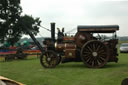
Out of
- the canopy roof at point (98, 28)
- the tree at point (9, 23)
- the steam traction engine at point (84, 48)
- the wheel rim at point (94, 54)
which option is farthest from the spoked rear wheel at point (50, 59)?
the tree at point (9, 23)

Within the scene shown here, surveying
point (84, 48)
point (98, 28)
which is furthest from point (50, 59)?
point (98, 28)

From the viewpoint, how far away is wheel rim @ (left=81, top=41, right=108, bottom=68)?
13719 mm

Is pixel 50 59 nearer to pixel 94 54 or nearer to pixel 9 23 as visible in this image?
pixel 94 54

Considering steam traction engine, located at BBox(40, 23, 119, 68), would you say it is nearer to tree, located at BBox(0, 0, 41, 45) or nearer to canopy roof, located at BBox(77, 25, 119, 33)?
canopy roof, located at BBox(77, 25, 119, 33)

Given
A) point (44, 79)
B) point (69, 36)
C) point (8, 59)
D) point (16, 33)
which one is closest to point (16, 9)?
point (16, 33)

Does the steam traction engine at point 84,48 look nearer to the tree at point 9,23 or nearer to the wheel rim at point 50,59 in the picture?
the wheel rim at point 50,59

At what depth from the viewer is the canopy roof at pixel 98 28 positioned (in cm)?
1369

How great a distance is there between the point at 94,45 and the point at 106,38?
121cm

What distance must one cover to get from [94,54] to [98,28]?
1635 millimetres

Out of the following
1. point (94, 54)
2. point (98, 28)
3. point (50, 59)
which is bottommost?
point (50, 59)

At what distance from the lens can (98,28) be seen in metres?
13.8

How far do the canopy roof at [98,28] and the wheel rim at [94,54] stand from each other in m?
0.80

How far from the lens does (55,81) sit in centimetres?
979

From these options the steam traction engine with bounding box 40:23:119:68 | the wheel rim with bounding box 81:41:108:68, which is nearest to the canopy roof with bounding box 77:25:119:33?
the steam traction engine with bounding box 40:23:119:68
